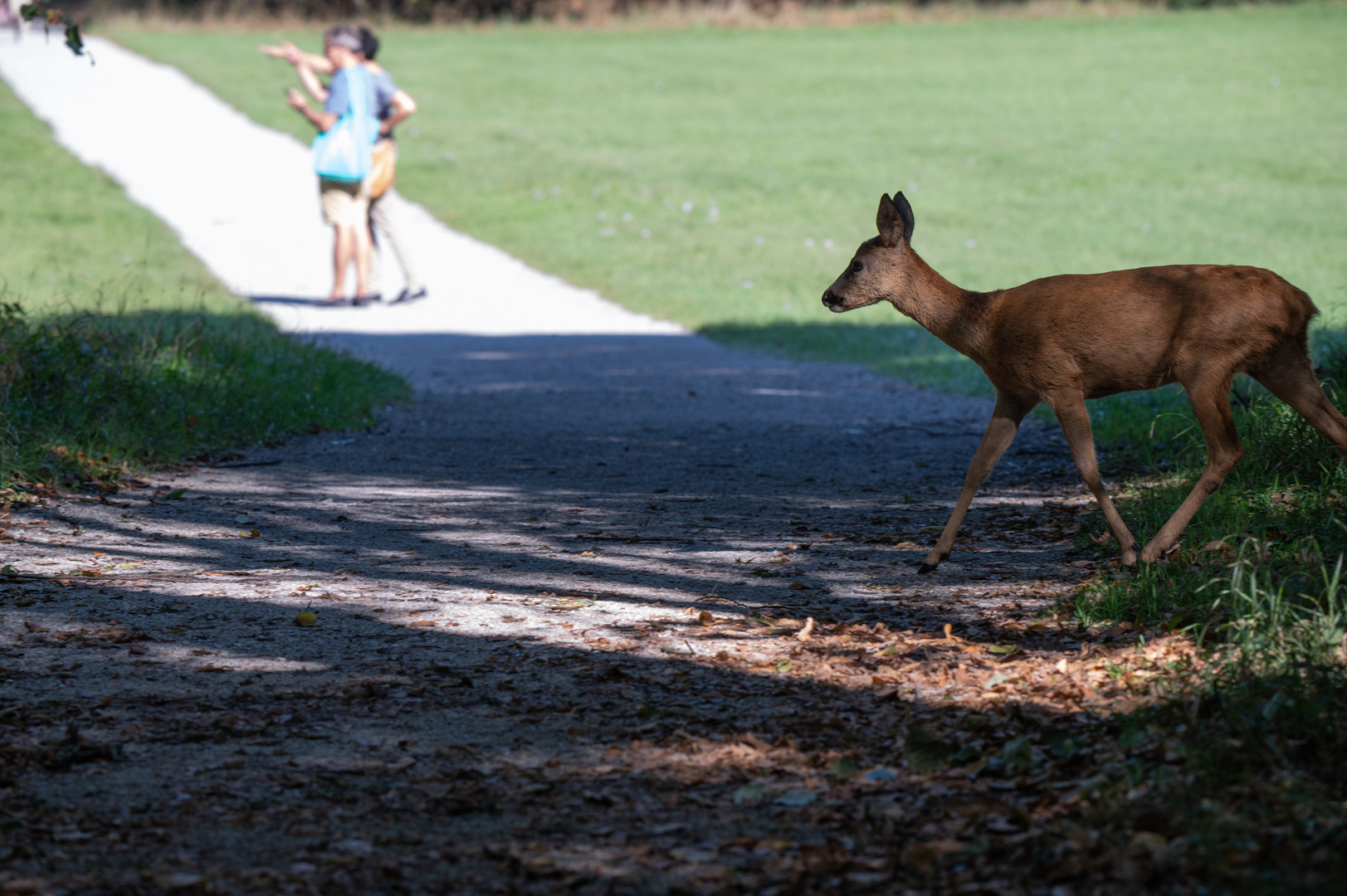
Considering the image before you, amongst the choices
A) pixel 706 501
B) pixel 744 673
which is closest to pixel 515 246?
pixel 706 501

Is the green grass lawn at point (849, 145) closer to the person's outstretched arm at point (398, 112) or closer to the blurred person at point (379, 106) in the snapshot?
the blurred person at point (379, 106)

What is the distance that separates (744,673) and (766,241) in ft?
53.9

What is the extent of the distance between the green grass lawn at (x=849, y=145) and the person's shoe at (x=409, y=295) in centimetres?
251

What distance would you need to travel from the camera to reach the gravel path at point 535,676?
3461 millimetres

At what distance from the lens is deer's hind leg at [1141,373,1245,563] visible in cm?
546

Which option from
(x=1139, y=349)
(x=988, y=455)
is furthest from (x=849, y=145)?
(x=1139, y=349)

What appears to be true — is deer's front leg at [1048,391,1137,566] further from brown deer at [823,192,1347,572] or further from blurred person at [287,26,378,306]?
blurred person at [287,26,378,306]

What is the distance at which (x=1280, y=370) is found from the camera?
560cm

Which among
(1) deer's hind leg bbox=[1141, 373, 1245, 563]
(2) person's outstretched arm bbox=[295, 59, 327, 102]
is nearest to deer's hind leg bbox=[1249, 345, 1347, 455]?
(1) deer's hind leg bbox=[1141, 373, 1245, 563]

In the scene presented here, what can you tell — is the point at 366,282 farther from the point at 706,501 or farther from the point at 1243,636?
the point at 1243,636

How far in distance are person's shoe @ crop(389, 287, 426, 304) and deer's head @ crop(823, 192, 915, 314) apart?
1043 cm

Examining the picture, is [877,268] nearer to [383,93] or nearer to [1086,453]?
[1086,453]

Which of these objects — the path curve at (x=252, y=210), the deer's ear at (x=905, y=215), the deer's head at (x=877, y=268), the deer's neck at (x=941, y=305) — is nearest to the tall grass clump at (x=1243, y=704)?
the deer's neck at (x=941, y=305)

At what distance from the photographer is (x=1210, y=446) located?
552cm
